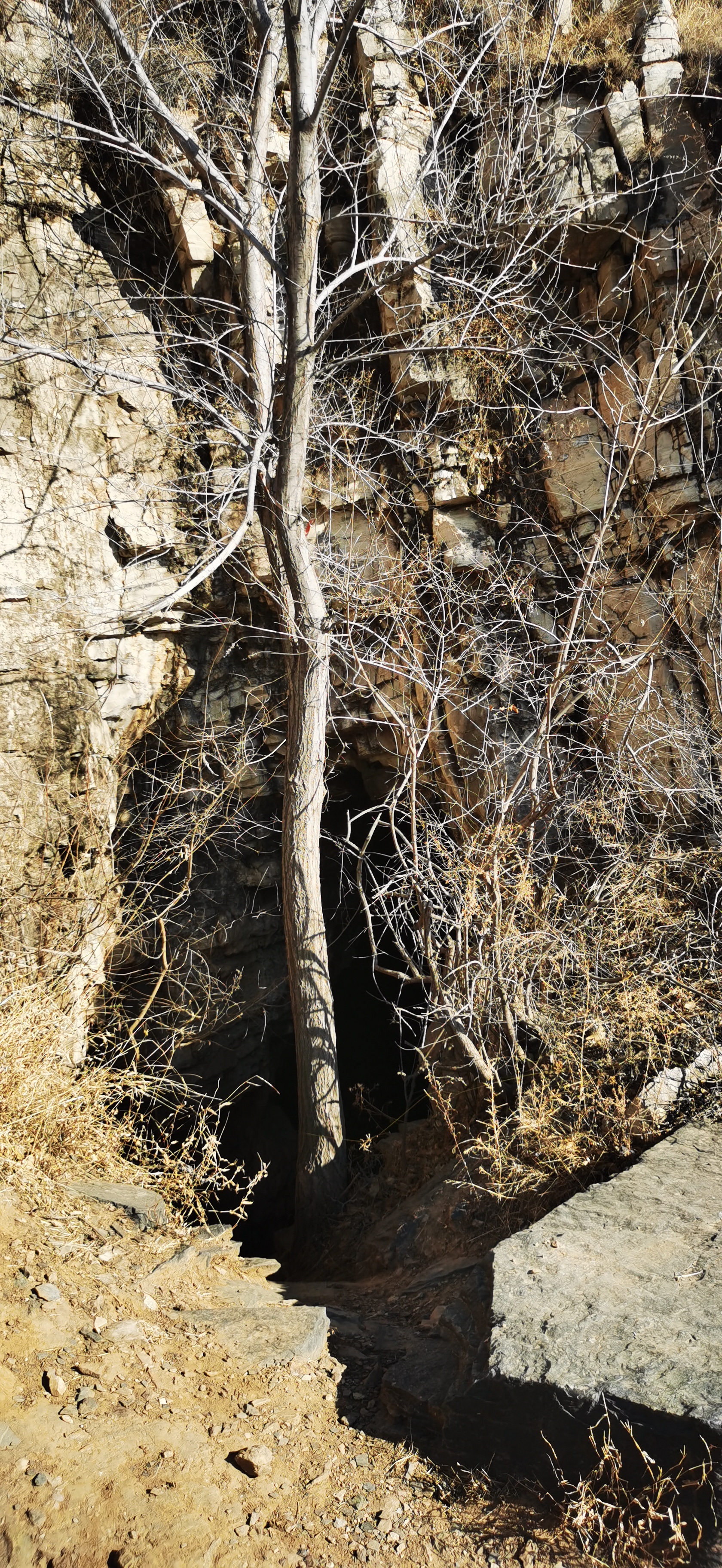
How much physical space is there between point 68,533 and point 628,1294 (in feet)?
16.5

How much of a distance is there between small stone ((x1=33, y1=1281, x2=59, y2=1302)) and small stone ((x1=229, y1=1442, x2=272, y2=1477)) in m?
0.81

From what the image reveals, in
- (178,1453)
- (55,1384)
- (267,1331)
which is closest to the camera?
(178,1453)

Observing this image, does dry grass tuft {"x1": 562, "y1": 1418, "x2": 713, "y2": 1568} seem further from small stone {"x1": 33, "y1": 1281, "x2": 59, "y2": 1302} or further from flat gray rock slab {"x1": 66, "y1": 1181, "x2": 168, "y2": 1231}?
flat gray rock slab {"x1": 66, "y1": 1181, "x2": 168, "y2": 1231}

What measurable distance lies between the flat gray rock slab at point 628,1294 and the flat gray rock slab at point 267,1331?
2.49ft

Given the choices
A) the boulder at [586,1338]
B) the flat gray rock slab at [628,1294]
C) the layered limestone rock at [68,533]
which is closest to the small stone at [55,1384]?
the boulder at [586,1338]

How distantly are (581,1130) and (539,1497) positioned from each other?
1.53m

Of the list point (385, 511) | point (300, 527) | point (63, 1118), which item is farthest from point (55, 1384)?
point (385, 511)

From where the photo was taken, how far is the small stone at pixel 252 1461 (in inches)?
114

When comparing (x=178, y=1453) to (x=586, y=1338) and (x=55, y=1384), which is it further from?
(x=586, y=1338)

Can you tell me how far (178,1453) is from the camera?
2.87 meters

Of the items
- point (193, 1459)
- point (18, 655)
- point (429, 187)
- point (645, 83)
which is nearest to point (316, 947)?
point (18, 655)

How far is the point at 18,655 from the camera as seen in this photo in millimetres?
5672

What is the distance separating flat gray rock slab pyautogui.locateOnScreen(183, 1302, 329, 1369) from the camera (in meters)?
3.44

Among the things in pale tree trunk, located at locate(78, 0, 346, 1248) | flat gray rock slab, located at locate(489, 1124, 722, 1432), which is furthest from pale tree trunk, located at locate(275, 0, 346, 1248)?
flat gray rock slab, located at locate(489, 1124, 722, 1432)
